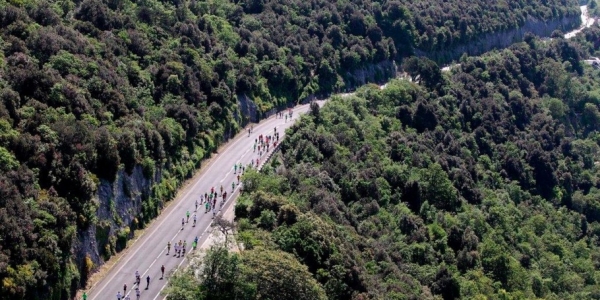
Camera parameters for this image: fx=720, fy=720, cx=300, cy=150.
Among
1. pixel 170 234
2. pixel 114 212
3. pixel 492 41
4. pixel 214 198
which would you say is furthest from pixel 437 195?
pixel 492 41

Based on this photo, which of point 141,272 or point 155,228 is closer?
point 141,272

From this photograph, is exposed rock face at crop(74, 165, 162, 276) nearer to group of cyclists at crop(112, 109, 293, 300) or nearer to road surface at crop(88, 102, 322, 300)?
road surface at crop(88, 102, 322, 300)

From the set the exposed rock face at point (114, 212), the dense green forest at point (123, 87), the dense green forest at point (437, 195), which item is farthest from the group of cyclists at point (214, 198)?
the exposed rock face at point (114, 212)

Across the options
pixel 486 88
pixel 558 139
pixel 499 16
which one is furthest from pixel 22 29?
pixel 499 16

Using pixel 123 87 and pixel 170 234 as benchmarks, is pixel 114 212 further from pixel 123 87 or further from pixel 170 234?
→ pixel 123 87

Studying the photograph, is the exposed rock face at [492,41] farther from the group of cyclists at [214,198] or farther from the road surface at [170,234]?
the road surface at [170,234]

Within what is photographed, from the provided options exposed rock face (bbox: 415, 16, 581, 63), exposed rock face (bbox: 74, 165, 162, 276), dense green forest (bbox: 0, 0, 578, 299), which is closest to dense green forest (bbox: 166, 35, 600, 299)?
dense green forest (bbox: 0, 0, 578, 299)

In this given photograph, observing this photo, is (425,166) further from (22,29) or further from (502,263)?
(22,29)
